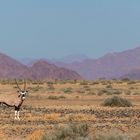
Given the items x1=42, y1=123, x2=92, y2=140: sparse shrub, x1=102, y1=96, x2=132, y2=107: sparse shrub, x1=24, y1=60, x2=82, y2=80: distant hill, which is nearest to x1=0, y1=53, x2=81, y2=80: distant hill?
x1=24, y1=60, x2=82, y2=80: distant hill

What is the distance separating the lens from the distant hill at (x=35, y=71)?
15188cm

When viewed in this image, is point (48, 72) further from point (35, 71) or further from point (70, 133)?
point (70, 133)

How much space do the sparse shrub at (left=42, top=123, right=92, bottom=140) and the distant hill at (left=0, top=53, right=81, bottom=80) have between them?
5005 inches

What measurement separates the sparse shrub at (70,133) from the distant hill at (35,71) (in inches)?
5005

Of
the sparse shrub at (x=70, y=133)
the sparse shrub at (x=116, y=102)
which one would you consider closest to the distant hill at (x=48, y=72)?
the sparse shrub at (x=116, y=102)

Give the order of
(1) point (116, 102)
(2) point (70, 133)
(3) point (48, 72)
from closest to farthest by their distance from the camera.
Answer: (2) point (70, 133) → (1) point (116, 102) → (3) point (48, 72)

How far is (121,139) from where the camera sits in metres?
17.8

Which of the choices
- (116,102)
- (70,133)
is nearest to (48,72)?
(116,102)

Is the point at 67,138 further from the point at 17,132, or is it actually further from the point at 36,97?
the point at 36,97

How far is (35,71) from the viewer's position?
158 m

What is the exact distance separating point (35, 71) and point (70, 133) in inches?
5431

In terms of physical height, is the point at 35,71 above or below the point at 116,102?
above

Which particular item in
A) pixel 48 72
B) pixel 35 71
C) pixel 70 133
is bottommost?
pixel 70 133

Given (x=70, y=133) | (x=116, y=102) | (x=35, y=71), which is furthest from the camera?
(x=35, y=71)
